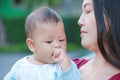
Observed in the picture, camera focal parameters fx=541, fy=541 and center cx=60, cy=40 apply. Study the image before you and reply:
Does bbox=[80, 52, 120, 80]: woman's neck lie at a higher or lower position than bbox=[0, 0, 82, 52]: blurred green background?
higher

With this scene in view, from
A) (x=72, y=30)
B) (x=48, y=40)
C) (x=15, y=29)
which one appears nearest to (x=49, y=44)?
(x=48, y=40)

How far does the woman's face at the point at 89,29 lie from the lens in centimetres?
330

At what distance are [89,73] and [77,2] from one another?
25.0m

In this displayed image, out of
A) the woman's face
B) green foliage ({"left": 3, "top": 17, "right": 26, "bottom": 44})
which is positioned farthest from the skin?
green foliage ({"left": 3, "top": 17, "right": 26, "bottom": 44})

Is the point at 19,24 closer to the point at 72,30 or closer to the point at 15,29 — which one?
the point at 15,29

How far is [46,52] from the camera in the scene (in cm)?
309

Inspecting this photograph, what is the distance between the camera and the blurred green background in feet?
66.5

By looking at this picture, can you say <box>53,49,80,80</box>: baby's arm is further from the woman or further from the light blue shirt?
the woman

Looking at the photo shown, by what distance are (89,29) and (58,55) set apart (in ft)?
1.22

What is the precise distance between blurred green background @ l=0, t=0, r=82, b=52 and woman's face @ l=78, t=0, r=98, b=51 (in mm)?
15342

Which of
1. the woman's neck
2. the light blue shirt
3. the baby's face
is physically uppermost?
the baby's face

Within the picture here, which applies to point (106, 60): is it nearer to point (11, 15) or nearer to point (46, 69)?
point (46, 69)

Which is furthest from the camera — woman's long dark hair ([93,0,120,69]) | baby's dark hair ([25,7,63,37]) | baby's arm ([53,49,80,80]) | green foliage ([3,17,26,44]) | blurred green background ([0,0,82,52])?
green foliage ([3,17,26,44])

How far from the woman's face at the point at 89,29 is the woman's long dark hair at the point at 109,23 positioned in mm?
38
